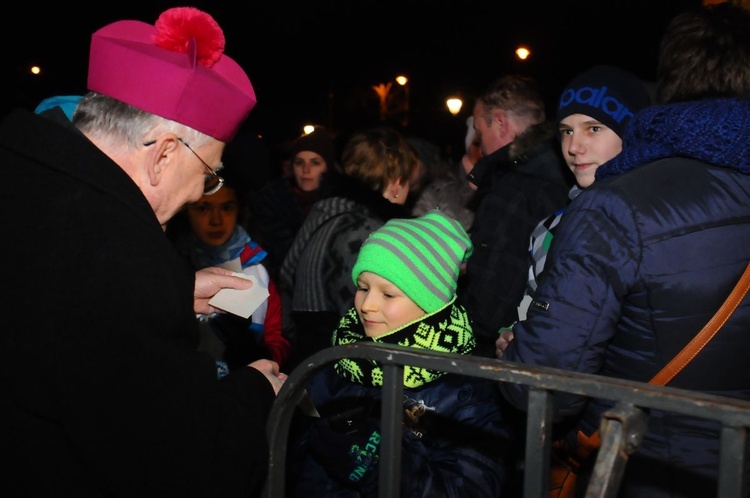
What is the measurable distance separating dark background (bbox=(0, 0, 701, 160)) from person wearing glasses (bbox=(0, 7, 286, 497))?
13.8 m

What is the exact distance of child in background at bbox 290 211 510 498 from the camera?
2.15 m

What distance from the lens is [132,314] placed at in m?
1.45

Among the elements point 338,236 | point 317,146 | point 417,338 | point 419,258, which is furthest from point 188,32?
point 317,146

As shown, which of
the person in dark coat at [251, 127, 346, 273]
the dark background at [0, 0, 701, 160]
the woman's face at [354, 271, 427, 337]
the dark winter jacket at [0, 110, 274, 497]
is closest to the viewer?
the dark winter jacket at [0, 110, 274, 497]

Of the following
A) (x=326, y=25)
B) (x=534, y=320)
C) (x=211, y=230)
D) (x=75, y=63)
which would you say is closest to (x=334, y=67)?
(x=326, y=25)

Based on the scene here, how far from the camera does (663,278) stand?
1.80 m

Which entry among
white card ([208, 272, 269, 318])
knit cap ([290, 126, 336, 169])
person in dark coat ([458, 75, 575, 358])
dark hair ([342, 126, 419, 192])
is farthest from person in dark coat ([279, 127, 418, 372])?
knit cap ([290, 126, 336, 169])

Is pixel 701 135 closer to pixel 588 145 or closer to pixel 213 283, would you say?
pixel 588 145

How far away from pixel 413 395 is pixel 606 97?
1.57 m

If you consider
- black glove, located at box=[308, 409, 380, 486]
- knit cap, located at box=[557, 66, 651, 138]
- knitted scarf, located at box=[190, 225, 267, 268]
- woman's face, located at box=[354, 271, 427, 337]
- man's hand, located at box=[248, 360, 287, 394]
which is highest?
knit cap, located at box=[557, 66, 651, 138]

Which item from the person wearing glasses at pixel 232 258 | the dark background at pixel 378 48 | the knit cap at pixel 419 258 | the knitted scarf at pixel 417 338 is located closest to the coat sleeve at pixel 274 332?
the person wearing glasses at pixel 232 258

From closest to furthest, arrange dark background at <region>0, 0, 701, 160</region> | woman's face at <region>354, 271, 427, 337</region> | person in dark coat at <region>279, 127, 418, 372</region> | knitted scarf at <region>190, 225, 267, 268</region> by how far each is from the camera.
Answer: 1. woman's face at <region>354, 271, 427, 337</region>
2. person in dark coat at <region>279, 127, 418, 372</region>
3. knitted scarf at <region>190, 225, 267, 268</region>
4. dark background at <region>0, 0, 701, 160</region>

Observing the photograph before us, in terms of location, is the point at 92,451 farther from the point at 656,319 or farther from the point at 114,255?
the point at 656,319

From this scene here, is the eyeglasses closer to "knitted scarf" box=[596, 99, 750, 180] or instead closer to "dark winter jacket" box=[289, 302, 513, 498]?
"dark winter jacket" box=[289, 302, 513, 498]
